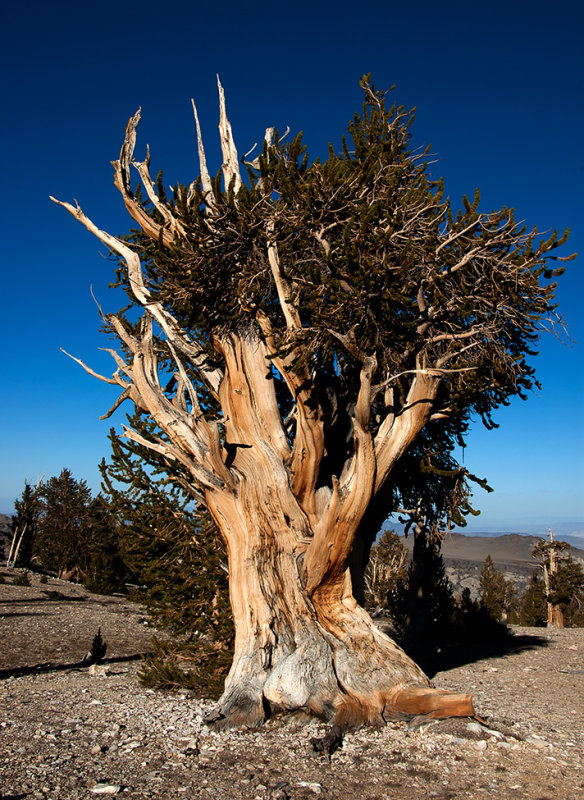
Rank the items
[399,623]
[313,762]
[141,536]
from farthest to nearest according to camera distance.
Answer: [399,623] → [141,536] → [313,762]

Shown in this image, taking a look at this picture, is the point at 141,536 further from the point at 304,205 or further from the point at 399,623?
the point at 399,623

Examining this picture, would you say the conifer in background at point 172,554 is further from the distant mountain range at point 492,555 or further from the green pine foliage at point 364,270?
the distant mountain range at point 492,555

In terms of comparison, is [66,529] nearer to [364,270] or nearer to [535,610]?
[535,610]

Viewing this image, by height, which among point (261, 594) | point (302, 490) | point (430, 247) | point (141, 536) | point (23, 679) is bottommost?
point (23, 679)

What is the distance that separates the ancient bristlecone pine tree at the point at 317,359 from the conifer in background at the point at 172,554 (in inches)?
43.1

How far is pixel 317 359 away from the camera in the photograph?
6809mm

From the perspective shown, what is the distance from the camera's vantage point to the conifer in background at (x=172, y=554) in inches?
284

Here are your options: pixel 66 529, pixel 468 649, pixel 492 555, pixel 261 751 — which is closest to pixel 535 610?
pixel 468 649

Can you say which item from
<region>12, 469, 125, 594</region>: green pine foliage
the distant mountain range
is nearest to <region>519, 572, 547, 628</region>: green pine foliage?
<region>12, 469, 125, 594</region>: green pine foliage

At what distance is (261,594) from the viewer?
5.90 m

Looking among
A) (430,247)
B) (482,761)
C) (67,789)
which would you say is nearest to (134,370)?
(430,247)

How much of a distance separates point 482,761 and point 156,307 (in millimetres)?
5619

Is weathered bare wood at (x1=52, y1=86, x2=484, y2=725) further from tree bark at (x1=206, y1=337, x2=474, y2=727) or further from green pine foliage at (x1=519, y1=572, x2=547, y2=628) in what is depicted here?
green pine foliage at (x1=519, y1=572, x2=547, y2=628)

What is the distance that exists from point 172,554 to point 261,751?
337cm
